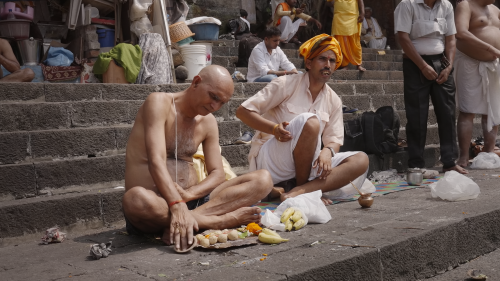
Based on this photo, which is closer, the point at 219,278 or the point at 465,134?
the point at 219,278

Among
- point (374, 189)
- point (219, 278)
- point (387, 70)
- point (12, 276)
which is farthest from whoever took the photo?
point (387, 70)

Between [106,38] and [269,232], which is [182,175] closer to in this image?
[269,232]

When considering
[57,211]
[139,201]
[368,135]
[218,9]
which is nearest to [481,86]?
[368,135]

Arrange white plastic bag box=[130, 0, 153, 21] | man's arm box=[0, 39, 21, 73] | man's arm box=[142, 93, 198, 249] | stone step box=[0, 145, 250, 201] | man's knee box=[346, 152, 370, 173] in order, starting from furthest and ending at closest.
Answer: white plastic bag box=[130, 0, 153, 21], man's arm box=[0, 39, 21, 73], man's knee box=[346, 152, 370, 173], stone step box=[0, 145, 250, 201], man's arm box=[142, 93, 198, 249]

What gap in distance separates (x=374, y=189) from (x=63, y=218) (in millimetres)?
2901

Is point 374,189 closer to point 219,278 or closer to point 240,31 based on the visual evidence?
point 219,278

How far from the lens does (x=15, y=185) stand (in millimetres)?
4203

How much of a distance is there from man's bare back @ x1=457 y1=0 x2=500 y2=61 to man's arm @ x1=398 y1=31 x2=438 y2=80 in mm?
826

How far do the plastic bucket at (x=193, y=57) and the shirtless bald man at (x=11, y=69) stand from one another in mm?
2400

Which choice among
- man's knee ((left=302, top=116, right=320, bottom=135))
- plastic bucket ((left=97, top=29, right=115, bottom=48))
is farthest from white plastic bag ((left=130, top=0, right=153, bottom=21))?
man's knee ((left=302, top=116, right=320, bottom=135))

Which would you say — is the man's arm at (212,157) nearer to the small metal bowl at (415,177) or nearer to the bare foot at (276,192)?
the bare foot at (276,192)

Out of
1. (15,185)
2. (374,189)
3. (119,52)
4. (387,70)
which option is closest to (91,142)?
(15,185)

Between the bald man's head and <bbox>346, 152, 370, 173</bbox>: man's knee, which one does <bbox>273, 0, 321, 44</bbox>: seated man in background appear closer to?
<bbox>346, 152, 370, 173</bbox>: man's knee

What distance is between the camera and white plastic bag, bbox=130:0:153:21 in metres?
7.67
